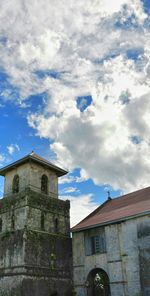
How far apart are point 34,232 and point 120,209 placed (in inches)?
261

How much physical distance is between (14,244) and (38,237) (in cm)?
177

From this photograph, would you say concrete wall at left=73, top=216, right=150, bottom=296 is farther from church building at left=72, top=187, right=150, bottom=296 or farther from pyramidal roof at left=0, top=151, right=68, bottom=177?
pyramidal roof at left=0, top=151, right=68, bottom=177

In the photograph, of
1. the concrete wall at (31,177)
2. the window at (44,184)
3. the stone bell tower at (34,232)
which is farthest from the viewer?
the window at (44,184)

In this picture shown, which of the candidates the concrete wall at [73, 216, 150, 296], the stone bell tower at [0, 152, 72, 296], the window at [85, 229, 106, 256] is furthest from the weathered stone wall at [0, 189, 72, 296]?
the window at [85, 229, 106, 256]

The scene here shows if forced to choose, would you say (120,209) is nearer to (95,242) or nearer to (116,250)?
(95,242)

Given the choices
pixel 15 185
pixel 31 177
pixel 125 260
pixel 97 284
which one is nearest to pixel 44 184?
pixel 31 177

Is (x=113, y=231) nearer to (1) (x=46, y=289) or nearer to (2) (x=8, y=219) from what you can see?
(1) (x=46, y=289)

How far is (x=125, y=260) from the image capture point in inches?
853

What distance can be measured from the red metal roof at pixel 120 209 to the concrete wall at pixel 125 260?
486mm

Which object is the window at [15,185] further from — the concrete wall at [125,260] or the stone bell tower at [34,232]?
the concrete wall at [125,260]

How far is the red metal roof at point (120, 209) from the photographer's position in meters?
22.5

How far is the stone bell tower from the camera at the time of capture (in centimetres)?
2272

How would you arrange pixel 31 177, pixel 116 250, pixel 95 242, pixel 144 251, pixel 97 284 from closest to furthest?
pixel 144 251 → pixel 116 250 → pixel 95 242 → pixel 97 284 → pixel 31 177

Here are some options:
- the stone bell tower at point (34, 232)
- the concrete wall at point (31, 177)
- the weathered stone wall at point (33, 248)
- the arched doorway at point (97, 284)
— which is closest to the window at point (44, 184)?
the stone bell tower at point (34, 232)
